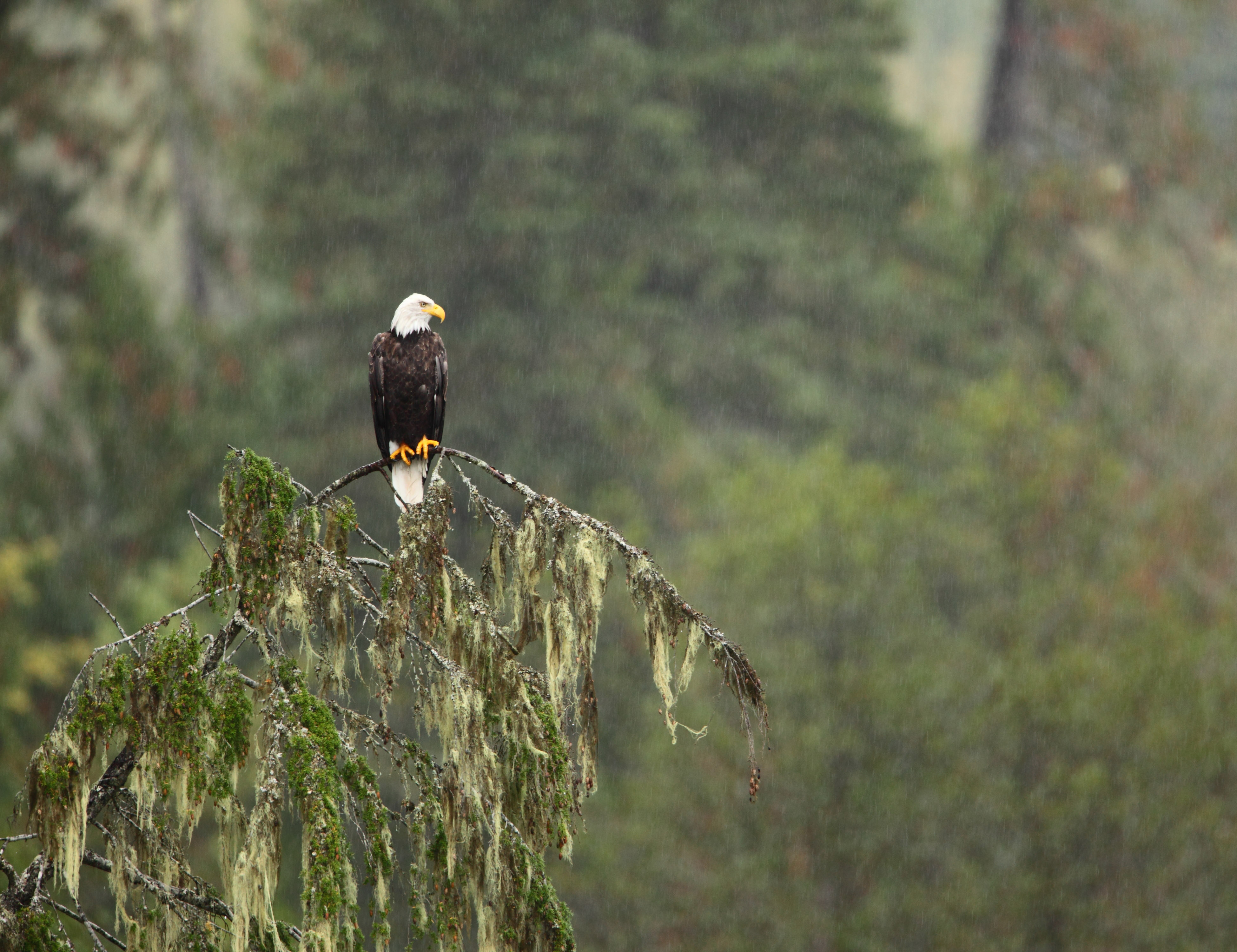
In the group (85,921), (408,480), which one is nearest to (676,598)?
(85,921)

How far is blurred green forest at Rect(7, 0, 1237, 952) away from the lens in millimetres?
12914

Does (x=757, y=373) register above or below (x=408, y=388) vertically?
above

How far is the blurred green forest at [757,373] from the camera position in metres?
12.9

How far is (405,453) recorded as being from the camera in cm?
490

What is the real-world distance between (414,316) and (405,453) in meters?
0.90

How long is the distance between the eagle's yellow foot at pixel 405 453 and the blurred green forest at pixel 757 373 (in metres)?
8.17

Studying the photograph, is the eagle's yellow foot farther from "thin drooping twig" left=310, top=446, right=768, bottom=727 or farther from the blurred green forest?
the blurred green forest

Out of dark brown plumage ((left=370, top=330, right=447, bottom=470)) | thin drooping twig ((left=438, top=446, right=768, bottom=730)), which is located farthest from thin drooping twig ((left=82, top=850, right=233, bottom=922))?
dark brown plumage ((left=370, top=330, right=447, bottom=470))

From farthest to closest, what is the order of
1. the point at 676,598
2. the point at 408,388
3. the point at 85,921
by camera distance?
1. the point at 408,388
2. the point at 676,598
3. the point at 85,921

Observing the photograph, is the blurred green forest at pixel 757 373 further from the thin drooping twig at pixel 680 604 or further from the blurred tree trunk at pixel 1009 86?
the thin drooping twig at pixel 680 604

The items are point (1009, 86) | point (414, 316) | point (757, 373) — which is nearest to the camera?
point (414, 316)

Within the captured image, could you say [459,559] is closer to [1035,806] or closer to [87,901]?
→ [87,901]

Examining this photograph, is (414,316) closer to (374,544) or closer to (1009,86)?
(374,544)

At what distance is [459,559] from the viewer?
51.7 feet
